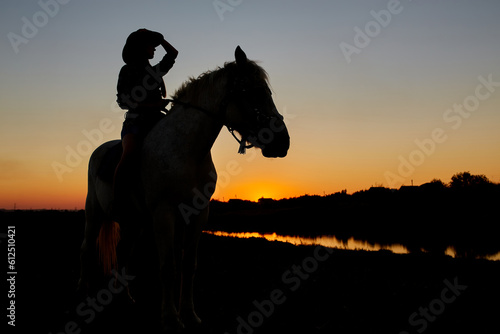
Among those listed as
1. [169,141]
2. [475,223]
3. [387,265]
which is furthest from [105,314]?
[475,223]

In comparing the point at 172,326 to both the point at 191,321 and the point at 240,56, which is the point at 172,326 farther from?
the point at 240,56

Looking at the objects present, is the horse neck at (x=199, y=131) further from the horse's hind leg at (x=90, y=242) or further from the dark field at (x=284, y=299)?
the horse's hind leg at (x=90, y=242)

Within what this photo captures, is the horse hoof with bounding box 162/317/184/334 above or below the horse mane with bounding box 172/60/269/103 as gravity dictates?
below

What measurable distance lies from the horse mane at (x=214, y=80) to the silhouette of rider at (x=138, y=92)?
35 cm

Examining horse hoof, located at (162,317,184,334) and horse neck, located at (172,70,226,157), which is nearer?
horse hoof, located at (162,317,184,334)

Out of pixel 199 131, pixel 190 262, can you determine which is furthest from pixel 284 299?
pixel 199 131

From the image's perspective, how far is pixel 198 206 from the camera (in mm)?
4418

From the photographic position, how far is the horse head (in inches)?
165

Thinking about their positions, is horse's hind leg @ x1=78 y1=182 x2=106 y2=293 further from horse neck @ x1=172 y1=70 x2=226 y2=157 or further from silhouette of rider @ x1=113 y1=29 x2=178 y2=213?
horse neck @ x1=172 y1=70 x2=226 y2=157

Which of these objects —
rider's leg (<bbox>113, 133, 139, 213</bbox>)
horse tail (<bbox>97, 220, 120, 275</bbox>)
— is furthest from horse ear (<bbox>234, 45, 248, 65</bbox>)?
horse tail (<bbox>97, 220, 120, 275</bbox>)

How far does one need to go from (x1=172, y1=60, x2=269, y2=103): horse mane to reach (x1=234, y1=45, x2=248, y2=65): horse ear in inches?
2.3

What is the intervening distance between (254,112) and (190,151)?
2.95 ft

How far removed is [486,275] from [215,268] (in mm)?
6757

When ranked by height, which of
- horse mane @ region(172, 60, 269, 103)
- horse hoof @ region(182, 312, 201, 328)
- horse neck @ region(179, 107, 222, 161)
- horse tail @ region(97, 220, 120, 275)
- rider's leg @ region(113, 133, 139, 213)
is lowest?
horse hoof @ region(182, 312, 201, 328)
